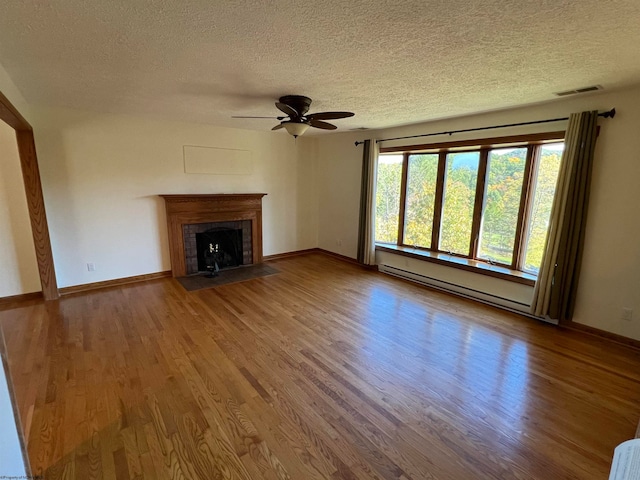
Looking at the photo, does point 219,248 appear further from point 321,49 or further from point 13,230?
point 321,49

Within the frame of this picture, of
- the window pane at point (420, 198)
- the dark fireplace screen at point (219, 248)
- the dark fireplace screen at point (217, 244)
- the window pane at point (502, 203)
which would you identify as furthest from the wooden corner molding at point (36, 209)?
the window pane at point (502, 203)

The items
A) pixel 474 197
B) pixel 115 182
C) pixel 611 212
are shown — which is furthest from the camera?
pixel 115 182

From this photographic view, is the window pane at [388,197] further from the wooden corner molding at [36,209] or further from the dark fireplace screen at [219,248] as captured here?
the wooden corner molding at [36,209]

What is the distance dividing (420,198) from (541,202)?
1.63 meters

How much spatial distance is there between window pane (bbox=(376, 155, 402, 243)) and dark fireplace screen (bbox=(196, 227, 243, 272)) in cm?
255

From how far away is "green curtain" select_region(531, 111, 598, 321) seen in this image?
2.92m

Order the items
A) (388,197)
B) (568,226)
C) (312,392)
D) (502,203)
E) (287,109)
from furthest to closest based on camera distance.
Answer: (388,197) → (502,203) → (568,226) → (287,109) → (312,392)

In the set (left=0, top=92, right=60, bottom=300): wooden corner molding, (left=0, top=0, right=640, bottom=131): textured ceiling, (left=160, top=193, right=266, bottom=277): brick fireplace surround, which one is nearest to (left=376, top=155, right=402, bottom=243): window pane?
(left=0, top=0, right=640, bottom=131): textured ceiling

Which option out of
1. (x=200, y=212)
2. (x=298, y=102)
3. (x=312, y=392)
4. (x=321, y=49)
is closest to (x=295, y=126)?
(x=298, y=102)

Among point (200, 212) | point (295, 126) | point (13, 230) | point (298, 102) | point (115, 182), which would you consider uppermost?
point (298, 102)

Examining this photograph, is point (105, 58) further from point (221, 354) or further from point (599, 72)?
point (599, 72)

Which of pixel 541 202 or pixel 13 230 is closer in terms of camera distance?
pixel 541 202

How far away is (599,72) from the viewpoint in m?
2.26

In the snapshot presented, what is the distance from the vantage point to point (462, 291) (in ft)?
13.5
